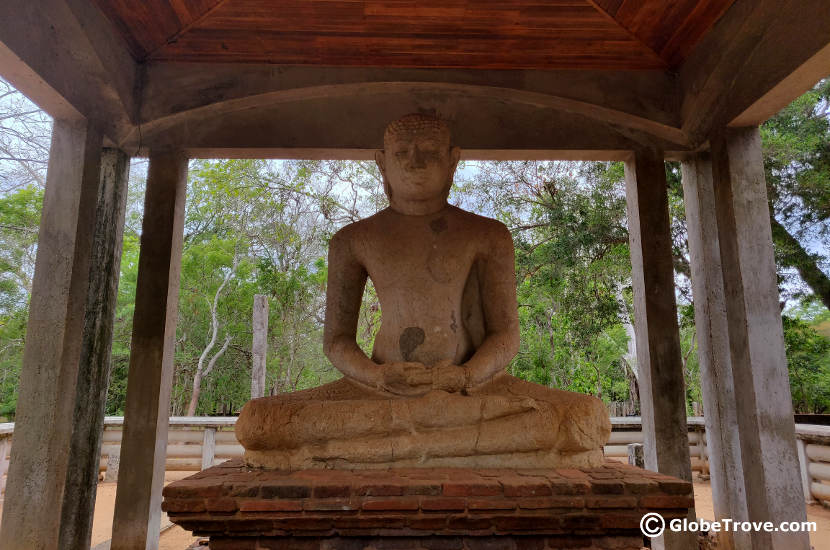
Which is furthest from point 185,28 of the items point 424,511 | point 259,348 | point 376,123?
point 259,348

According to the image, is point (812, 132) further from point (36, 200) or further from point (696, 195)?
point (36, 200)

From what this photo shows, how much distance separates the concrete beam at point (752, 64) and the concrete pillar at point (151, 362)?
4666mm

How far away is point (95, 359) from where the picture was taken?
15.7 feet

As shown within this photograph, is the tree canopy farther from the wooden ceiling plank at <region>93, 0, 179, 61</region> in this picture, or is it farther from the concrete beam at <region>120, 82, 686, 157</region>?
the wooden ceiling plank at <region>93, 0, 179, 61</region>

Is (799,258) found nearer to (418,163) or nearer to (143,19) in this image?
(418,163)

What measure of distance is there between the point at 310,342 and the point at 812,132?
37.0 ft

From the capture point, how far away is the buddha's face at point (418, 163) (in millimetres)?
3592

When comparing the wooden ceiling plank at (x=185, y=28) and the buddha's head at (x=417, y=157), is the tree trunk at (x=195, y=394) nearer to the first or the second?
the wooden ceiling plank at (x=185, y=28)

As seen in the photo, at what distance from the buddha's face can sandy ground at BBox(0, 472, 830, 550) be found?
4.55 meters

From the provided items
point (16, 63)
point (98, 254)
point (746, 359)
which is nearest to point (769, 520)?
point (746, 359)

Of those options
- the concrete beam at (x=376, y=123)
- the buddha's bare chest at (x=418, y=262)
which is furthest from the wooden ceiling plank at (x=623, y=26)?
the buddha's bare chest at (x=418, y=262)

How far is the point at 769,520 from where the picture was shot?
4125 millimetres

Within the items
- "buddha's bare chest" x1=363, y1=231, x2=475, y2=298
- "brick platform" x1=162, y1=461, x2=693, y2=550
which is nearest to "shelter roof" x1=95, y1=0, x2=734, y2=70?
"buddha's bare chest" x1=363, y1=231, x2=475, y2=298

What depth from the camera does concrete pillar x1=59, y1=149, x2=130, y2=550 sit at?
4.52m
